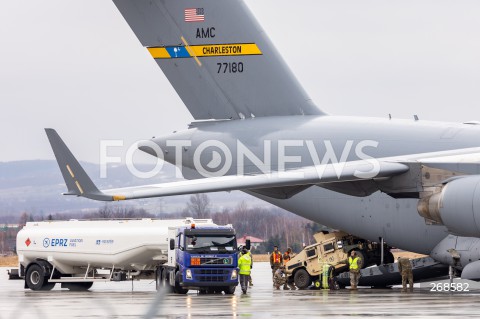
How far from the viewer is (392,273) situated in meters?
30.4

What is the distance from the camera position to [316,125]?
90.9 ft

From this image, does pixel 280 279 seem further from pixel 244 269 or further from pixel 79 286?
pixel 79 286

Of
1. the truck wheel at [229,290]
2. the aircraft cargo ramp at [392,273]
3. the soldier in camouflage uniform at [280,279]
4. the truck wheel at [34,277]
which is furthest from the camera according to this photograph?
the truck wheel at [34,277]

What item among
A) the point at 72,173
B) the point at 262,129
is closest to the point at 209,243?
the point at 262,129

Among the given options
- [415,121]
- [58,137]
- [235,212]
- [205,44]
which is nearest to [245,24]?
[205,44]

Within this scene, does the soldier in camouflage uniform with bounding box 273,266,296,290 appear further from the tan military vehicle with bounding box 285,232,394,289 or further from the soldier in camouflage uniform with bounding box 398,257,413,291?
the soldier in camouflage uniform with bounding box 398,257,413,291

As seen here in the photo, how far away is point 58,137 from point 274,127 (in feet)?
20.3

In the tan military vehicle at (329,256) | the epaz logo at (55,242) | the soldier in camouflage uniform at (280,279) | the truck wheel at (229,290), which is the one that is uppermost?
the epaz logo at (55,242)

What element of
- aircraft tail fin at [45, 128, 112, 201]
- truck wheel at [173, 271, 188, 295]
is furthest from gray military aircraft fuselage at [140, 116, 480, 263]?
aircraft tail fin at [45, 128, 112, 201]

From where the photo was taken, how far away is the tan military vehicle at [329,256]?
30.9 m

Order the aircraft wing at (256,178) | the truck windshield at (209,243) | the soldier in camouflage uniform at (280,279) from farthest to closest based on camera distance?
the soldier in camouflage uniform at (280,279) → the truck windshield at (209,243) → the aircraft wing at (256,178)

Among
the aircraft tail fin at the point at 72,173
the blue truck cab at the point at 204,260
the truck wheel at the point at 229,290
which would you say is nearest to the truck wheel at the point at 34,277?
the blue truck cab at the point at 204,260

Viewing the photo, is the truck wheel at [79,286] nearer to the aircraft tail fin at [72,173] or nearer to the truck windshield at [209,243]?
the truck windshield at [209,243]

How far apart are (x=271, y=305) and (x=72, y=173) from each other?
518 cm
